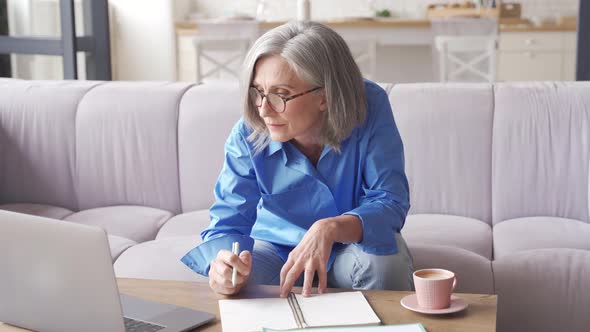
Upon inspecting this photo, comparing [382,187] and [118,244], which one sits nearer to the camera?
[382,187]

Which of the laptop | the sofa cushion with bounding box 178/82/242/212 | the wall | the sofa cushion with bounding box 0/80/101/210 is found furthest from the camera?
the wall

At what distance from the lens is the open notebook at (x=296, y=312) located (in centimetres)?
134

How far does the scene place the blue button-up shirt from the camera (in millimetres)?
1764

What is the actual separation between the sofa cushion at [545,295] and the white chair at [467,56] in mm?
3296

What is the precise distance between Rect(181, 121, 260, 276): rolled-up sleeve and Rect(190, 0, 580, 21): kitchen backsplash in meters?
4.85

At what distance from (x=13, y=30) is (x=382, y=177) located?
3.15 metres

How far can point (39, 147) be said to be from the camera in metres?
2.88

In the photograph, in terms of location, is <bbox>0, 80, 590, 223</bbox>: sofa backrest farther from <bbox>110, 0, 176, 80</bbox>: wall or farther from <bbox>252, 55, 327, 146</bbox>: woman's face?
<bbox>110, 0, 176, 80</bbox>: wall

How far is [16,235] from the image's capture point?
4.17 feet

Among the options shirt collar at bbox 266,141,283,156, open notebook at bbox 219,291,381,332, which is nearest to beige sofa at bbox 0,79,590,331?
shirt collar at bbox 266,141,283,156

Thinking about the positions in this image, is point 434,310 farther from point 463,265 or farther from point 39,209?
point 39,209

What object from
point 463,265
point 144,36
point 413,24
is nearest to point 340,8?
point 413,24

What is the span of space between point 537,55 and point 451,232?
3.95 meters

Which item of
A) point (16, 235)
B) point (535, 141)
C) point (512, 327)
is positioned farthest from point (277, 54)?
point (535, 141)
